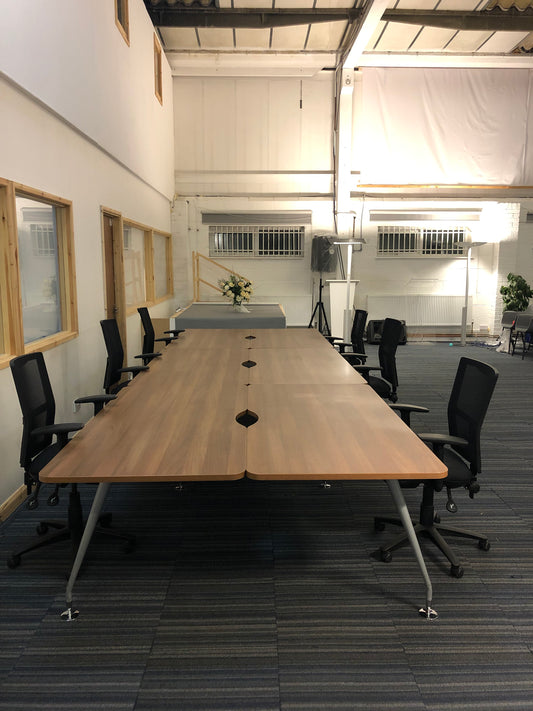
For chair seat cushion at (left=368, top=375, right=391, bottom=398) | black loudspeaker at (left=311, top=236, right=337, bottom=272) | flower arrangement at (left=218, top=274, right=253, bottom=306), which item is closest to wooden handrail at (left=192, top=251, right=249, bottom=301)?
black loudspeaker at (left=311, top=236, right=337, bottom=272)

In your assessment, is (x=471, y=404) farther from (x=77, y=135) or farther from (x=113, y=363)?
(x=77, y=135)

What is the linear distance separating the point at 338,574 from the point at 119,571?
3.55ft

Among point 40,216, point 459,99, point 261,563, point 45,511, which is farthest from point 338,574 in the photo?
point 459,99

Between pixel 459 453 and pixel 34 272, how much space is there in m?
3.31

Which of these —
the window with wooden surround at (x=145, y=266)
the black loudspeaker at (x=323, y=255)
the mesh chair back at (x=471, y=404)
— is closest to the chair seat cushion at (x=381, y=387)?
the mesh chair back at (x=471, y=404)

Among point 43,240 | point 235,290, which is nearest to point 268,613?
point 43,240

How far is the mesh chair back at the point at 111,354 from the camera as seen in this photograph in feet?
15.0

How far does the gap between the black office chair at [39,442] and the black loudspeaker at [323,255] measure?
8.28 meters

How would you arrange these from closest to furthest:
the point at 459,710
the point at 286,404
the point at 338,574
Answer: the point at 459,710
the point at 338,574
the point at 286,404

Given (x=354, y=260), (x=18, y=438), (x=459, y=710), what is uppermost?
(x=354, y=260)

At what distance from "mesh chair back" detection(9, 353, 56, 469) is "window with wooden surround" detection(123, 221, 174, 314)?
394cm

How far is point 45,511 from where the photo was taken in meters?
3.46

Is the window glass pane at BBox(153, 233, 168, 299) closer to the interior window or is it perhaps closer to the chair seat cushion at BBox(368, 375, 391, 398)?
the interior window

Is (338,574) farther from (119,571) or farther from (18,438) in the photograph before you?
(18,438)
